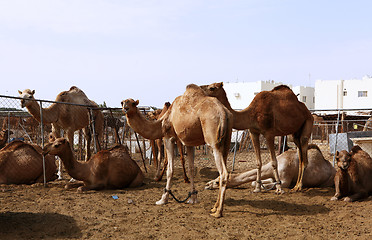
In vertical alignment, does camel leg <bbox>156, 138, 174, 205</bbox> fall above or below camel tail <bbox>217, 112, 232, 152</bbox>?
below

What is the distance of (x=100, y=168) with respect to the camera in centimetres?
836

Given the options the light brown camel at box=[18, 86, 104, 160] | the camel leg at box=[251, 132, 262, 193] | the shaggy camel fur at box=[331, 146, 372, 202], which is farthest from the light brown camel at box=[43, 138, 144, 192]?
the shaggy camel fur at box=[331, 146, 372, 202]

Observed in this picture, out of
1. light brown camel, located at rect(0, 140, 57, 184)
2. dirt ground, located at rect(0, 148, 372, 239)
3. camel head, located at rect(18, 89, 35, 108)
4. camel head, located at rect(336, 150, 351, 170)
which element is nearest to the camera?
dirt ground, located at rect(0, 148, 372, 239)

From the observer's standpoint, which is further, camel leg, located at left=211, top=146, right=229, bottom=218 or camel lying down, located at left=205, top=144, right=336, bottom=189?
camel lying down, located at left=205, top=144, right=336, bottom=189

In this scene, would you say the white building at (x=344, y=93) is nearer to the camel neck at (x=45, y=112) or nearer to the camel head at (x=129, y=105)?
the camel neck at (x=45, y=112)

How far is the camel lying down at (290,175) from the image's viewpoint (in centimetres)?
861

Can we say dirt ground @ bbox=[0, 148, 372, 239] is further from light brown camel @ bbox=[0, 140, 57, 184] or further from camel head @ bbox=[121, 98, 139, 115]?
camel head @ bbox=[121, 98, 139, 115]

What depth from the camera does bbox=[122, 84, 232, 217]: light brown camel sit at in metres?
6.08

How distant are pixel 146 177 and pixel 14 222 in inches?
225

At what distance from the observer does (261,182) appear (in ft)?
27.6

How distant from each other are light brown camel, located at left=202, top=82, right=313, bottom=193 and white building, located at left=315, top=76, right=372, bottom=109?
41510 millimetres

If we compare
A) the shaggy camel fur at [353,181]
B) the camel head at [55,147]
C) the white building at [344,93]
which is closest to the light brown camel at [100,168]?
the camel head at [55,147]

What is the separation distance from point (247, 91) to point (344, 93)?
45.8ft

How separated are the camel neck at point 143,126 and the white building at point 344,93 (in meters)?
44.0
